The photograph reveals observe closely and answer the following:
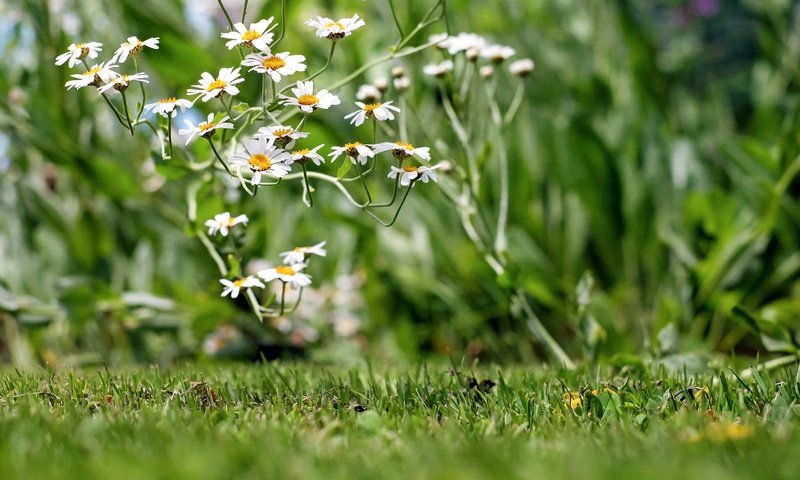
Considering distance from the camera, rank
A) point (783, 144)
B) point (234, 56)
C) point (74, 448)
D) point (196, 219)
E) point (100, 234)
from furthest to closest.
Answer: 1. point (100, 234)
2. point (234, 56)
3. point (783, 144)
4. point (196, 219)
5. point (74, 448)

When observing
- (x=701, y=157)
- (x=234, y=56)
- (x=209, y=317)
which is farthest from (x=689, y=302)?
(x=234, y=56)

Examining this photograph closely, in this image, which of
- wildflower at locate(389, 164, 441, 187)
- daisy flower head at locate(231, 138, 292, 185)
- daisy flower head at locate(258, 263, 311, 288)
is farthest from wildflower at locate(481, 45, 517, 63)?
daisy flower head at locate(258, 263, 311, 288)

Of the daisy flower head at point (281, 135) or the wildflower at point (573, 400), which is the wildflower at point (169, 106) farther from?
the wildflower at point (573, 400)

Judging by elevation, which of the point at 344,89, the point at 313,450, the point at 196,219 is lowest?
the point at 313,450

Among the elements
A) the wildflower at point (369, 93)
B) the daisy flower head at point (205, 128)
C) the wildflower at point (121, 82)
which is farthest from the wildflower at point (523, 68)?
the wildflower at point (121, 82)

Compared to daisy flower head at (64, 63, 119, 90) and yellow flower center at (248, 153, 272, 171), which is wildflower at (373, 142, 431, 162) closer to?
yellow flower center at (248, 153, 272, 171)

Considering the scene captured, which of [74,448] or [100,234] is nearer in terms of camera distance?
[74,448]

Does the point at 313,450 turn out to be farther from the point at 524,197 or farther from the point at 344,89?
the point at 344,89
